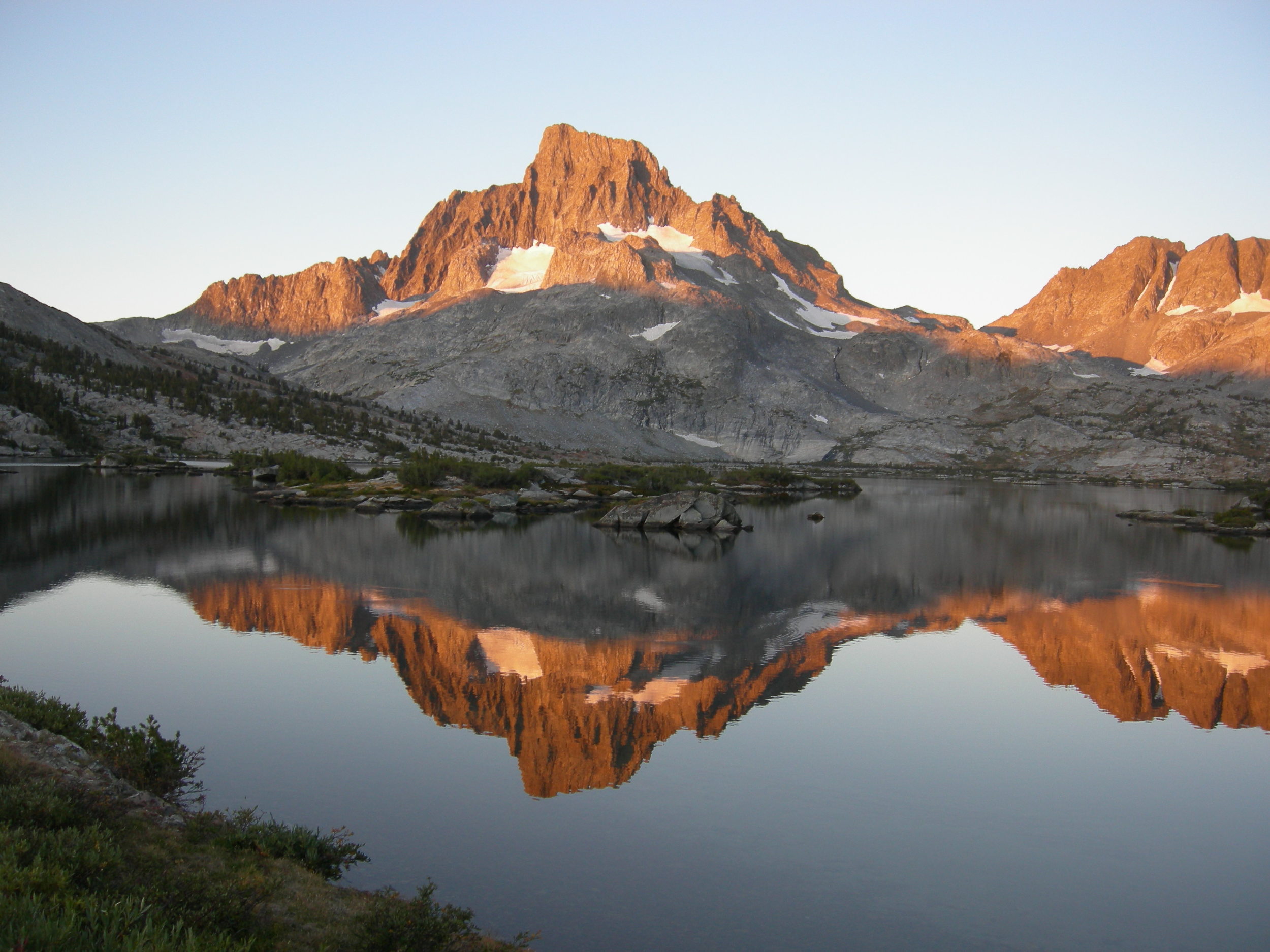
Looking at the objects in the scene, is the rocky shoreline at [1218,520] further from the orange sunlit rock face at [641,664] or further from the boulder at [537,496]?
the boulder at [537,496]

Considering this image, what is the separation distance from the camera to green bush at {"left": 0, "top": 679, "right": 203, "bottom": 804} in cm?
1171

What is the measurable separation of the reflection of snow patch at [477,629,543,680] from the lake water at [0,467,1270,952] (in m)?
0.12

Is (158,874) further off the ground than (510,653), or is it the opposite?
(158,874)

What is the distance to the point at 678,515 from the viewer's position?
5716cm

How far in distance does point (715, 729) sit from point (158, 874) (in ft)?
33.7

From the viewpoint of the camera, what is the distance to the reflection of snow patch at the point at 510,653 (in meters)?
20.0

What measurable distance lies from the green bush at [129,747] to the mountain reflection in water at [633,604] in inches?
184

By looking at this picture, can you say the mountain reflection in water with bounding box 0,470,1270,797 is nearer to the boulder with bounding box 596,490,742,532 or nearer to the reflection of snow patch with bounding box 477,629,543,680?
the reflection of snow patch with bounding box 477,629,543,680

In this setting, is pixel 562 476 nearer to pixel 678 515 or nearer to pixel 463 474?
pixel 463 474

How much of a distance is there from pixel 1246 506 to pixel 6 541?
261ft

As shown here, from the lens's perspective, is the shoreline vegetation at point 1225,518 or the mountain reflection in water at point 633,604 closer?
the mountain reflection in water at point 633,604

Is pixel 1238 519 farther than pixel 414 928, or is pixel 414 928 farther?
pixel 1238 519

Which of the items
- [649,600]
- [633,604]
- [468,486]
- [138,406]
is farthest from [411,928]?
[138,406]

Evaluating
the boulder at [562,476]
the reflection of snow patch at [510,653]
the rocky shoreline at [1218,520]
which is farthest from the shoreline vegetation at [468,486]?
the reflection of snow patch at [510,653]
